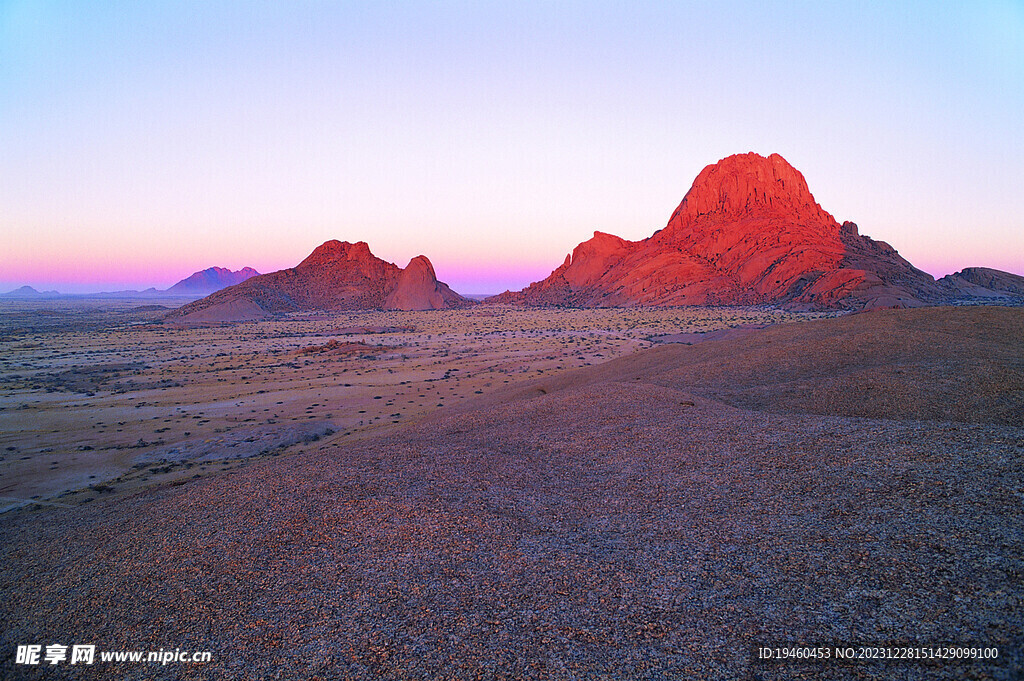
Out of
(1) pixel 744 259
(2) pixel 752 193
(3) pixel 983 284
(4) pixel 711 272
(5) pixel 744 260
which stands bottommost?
(3) pixel 983 284

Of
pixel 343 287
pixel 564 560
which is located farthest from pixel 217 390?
pixel 343 287

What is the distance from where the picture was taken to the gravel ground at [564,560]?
3902 millimetres

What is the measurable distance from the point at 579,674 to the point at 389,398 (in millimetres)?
16257

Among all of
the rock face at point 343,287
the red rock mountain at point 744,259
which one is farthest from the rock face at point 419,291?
the red rock mountain at point 744,259

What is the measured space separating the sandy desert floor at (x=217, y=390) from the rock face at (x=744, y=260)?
25058 mm

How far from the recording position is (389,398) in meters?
19.2

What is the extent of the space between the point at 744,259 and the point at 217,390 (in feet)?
241

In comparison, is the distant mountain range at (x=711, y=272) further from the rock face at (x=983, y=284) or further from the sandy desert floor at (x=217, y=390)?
the sandy desert floor at (x=217, y=390)

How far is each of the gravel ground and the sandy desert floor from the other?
3847 mm

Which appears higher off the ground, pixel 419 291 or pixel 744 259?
pixel 744 259

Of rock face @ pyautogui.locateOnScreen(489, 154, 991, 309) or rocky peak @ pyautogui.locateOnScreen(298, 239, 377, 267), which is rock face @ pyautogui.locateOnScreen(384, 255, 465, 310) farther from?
rock face @ pyautogui.locateOnScreen(489, 154, 991, 309)

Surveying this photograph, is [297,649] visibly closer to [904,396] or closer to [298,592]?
[298,592]

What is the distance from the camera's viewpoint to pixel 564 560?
5.04 meters

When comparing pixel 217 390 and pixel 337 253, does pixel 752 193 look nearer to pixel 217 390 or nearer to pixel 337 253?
pixel 337 253
